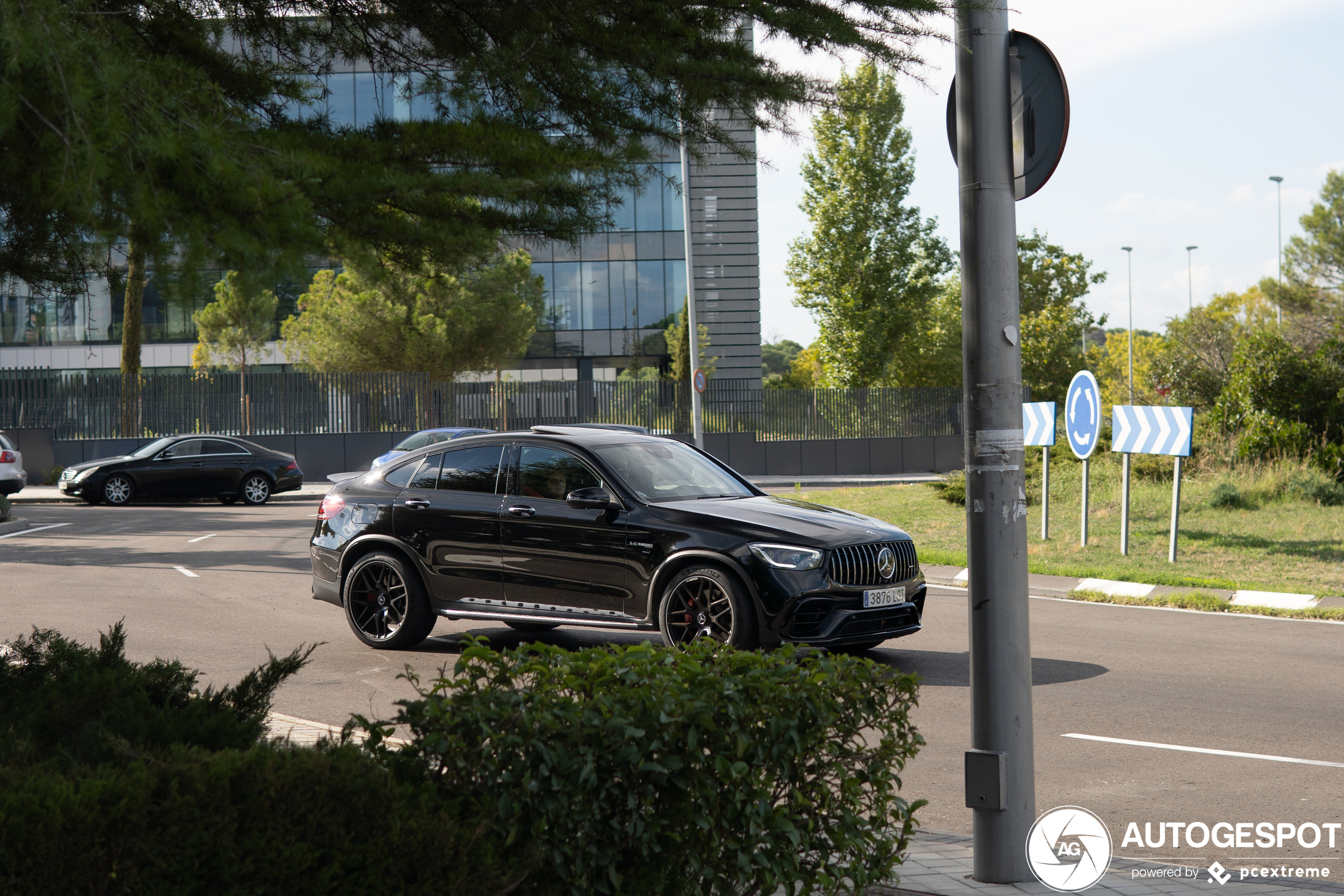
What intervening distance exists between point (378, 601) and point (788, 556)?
3489 mm

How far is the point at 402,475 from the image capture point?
9.87m

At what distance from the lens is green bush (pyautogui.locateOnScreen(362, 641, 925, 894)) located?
3119 millimetres

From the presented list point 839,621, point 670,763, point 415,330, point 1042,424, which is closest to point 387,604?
point 839,621

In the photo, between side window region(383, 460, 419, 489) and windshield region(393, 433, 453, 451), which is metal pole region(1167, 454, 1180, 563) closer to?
side window region(383, 460, 419, 489)

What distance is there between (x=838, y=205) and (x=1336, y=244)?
4901cm

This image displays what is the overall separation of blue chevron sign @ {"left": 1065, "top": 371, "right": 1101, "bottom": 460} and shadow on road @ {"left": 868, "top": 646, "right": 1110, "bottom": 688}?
6.12m

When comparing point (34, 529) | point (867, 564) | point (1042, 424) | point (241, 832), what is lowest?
point (34, 529)

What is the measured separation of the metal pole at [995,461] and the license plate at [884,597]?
3.88 meters

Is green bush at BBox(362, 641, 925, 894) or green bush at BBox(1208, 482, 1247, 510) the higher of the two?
green bush at BBox(362, 641, 925, 894)

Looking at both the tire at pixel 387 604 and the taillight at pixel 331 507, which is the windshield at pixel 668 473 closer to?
the tire at pixel 387 604

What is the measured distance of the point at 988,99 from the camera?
14.7 ft

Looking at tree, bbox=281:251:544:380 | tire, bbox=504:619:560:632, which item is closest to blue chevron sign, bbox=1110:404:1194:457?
tire, bbox=504:619:560:632

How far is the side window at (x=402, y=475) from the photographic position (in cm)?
980

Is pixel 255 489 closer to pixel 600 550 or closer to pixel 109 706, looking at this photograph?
pixel 600 550
